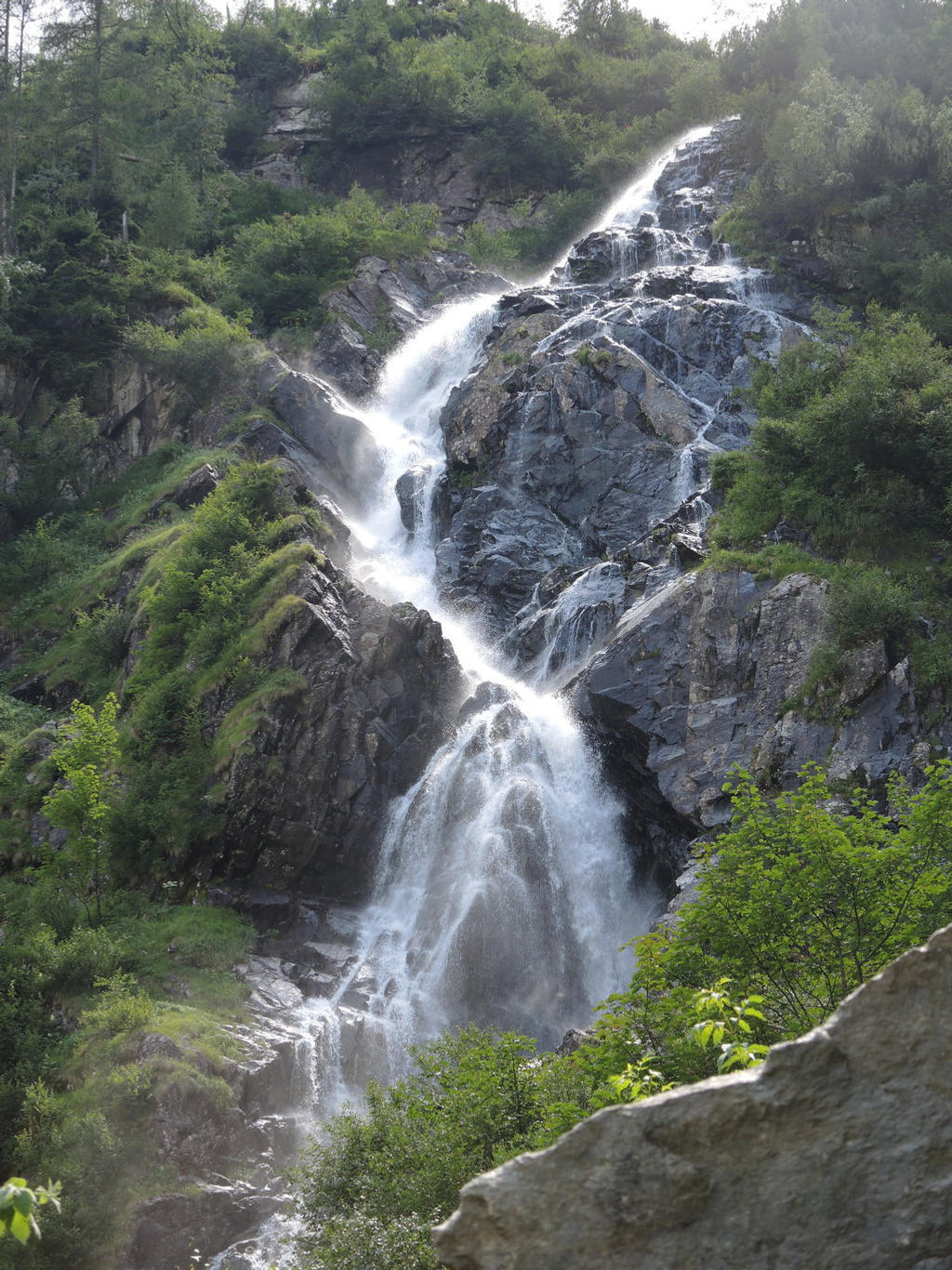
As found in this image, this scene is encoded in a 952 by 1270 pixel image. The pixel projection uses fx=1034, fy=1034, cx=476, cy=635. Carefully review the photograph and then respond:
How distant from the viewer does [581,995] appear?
923 inches

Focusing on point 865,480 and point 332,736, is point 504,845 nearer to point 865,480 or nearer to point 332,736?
point 332,736

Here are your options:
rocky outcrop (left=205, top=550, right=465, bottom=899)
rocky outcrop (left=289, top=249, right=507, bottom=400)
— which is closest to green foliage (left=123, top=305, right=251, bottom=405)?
rocky outcrop (left=289, top=249, right=507, bottom=400)

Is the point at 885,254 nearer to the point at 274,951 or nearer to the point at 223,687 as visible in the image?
the point at 223,687

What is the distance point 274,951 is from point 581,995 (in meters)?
7.30

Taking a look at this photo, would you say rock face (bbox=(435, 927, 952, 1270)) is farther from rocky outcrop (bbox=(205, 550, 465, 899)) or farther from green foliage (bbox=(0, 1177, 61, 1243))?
rocky outcrop (bbox=(205, 550, 465, 899))

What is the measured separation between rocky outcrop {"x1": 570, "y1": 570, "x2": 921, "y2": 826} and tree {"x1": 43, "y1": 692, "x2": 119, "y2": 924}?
12075mm

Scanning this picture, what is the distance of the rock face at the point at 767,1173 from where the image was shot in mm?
4895

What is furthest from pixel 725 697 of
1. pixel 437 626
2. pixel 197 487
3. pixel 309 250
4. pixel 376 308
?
pixel 309 250

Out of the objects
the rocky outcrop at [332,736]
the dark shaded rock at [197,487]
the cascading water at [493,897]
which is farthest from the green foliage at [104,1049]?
the dark shaded rock at [197,487]

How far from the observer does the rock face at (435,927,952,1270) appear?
16.1 feet

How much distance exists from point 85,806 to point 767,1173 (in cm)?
2183

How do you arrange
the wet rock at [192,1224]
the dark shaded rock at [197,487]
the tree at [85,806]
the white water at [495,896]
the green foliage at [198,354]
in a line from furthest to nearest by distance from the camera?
1. the green foliage at [198,354]
2. the dark shaded rock at [197,487]
3. the tree at [85,806]
4. the white water at [495,896]
5. the wet rock at [192,1224]

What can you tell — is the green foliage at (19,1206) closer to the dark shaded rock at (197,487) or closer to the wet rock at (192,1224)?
the wet rock at (192,1224)

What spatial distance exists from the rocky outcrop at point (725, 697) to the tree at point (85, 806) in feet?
39.6
